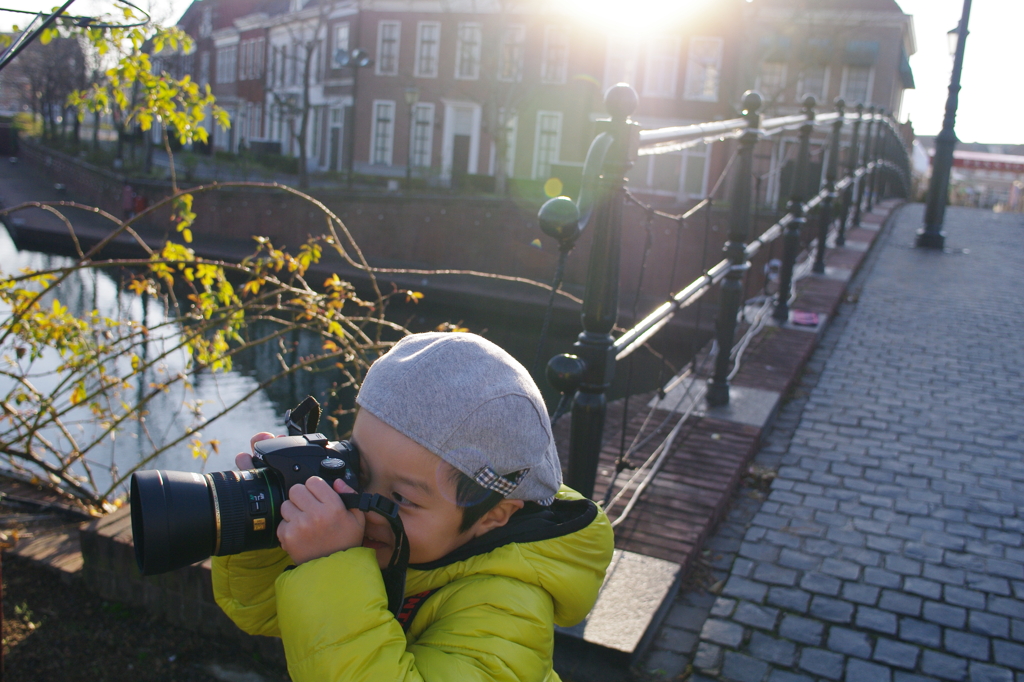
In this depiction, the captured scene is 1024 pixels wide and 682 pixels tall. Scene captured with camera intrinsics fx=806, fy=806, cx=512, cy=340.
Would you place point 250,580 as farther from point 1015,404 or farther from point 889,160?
point 889,160

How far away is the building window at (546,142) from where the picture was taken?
28.3 metres

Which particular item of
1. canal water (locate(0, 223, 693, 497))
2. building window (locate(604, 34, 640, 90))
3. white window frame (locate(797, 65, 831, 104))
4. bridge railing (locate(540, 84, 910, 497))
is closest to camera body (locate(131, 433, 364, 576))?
bridge railing (locate(540, 84, 910, 497))

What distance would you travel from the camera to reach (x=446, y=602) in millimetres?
1309

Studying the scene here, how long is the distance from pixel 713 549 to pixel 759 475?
701 mm

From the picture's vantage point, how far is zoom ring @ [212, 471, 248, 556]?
115cm

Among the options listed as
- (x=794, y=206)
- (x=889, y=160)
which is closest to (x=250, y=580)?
(x=794, y=206)

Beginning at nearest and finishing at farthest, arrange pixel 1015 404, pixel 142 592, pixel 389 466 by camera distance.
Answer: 1. pixel 389 466
2. pixel 142 592
3. pixel 1015 404

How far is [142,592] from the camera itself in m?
2.81

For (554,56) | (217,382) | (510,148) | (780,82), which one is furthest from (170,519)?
(510,148)

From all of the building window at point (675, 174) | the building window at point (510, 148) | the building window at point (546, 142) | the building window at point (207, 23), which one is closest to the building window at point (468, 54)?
the building window at point (510, 148)

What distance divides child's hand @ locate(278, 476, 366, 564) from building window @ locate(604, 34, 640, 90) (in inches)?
1100

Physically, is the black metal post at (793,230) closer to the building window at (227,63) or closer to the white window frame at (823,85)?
the white window frame at (823,85)

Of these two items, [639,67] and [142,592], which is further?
[639,67]

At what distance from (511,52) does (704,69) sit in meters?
6.54
